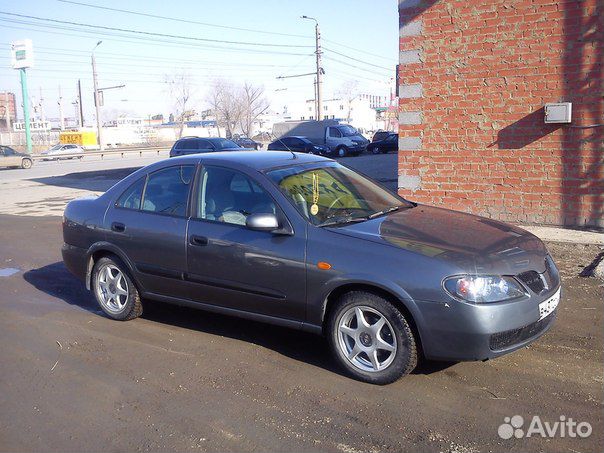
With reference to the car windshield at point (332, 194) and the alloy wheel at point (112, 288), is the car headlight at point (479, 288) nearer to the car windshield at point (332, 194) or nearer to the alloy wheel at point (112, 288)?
the car windshield at point (332, 194)

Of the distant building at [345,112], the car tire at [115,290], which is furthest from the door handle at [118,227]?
the distant building at [345,112]

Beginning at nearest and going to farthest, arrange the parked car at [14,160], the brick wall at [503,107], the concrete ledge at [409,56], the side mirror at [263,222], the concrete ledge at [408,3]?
the side mirror at [263,222]
the brick wall at [503,107]
the concrete ledge at [408,3]
the concrete ledge at [409,56]
the parked car at [14,160]

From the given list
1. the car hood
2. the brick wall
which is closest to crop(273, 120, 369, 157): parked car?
the brick wall

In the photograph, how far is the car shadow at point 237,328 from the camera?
187 inches

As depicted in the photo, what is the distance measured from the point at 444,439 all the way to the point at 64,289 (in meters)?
5.28

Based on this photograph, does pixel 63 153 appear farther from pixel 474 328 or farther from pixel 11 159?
pixel 474 328

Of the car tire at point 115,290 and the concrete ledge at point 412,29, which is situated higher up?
the concrete ledge at point 412,29

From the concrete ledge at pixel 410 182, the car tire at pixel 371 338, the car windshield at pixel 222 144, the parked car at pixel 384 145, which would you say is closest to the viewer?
the car tire at pixel 371 338

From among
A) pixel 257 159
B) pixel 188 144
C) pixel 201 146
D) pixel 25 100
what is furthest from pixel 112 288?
pixel 25 100

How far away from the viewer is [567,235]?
28.7ft

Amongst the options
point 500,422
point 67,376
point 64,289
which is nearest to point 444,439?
point 500,422

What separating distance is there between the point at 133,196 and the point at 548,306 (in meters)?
3.84

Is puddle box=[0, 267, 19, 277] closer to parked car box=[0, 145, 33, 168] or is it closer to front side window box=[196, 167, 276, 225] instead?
front side window box=[196, 167, 276, 225]

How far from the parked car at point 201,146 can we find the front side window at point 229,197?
18.4m
